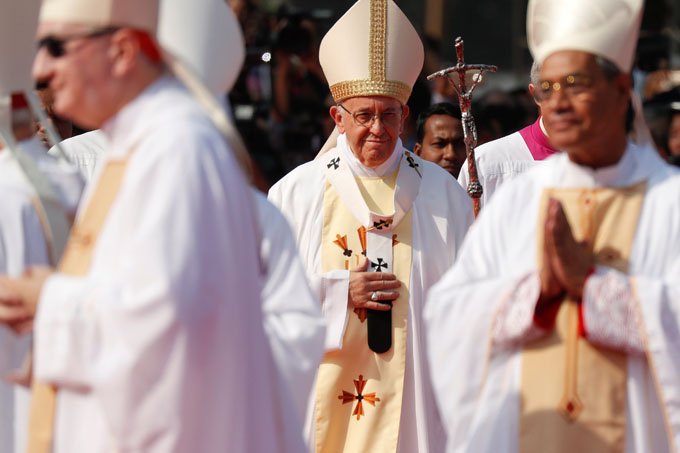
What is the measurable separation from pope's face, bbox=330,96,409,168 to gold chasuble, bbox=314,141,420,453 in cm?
22

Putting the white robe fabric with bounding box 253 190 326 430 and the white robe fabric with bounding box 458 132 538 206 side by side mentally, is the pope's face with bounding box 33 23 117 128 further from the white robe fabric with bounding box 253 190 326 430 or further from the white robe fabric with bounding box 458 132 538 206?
the white robe fabric with bounding box 458 132 538 206

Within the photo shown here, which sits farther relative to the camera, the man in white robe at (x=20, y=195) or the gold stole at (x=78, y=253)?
the man in white robe at (x=20, y=195)

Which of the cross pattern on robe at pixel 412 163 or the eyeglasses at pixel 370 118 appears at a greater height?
the eyeglasses at pixel 370 118

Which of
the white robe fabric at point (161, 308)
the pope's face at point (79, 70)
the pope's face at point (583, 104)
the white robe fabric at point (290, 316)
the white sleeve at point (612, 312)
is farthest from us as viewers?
the white robe fabric at point (290, 316)

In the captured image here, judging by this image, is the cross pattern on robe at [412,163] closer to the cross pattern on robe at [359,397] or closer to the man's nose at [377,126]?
the man's nose at [377,126]

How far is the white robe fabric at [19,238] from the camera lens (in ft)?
17.0

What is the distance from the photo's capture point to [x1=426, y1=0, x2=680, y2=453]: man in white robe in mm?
4781

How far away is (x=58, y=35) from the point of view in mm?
4348

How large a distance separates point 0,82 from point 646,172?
8.12 ft

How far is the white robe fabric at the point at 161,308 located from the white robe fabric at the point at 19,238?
920 mm

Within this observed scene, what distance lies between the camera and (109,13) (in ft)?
14.2

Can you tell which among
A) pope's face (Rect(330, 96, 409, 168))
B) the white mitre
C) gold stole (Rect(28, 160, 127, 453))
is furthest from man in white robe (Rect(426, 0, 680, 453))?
pope's face (Rect(330, 96, 409, 168))

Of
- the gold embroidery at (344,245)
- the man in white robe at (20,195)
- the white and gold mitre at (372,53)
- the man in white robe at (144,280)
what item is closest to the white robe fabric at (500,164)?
the white and gold mitre at (372,53)

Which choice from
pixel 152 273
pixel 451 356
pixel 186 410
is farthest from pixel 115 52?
pixel 451 356
